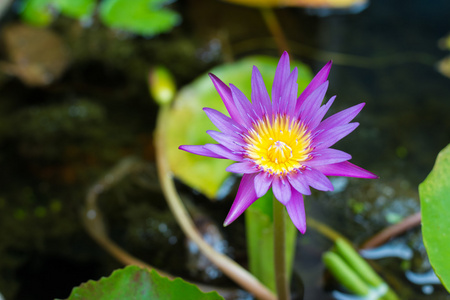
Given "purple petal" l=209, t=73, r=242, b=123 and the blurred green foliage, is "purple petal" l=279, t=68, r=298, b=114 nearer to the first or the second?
"purple petal" l=209, t=73, r=242, b=123

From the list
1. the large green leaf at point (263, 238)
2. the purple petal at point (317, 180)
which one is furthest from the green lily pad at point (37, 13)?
the purple petal at point (317, 180)

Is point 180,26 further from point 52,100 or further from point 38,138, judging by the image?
point 38,138

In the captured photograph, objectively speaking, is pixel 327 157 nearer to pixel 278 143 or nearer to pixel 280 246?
pixel 278 143

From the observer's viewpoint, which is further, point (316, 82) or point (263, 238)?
point (263, 238)

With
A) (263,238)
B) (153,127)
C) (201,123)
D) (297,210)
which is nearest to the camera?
(297,210)

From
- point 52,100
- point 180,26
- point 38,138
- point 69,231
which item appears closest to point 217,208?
point 69,231

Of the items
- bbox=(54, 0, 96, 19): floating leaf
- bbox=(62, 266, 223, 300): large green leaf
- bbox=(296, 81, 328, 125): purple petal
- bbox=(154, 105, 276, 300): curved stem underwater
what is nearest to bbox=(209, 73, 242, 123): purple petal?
bbox=(296, 81, 328, 125): purple petal

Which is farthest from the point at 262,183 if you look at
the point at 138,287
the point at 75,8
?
the point at 75,8
